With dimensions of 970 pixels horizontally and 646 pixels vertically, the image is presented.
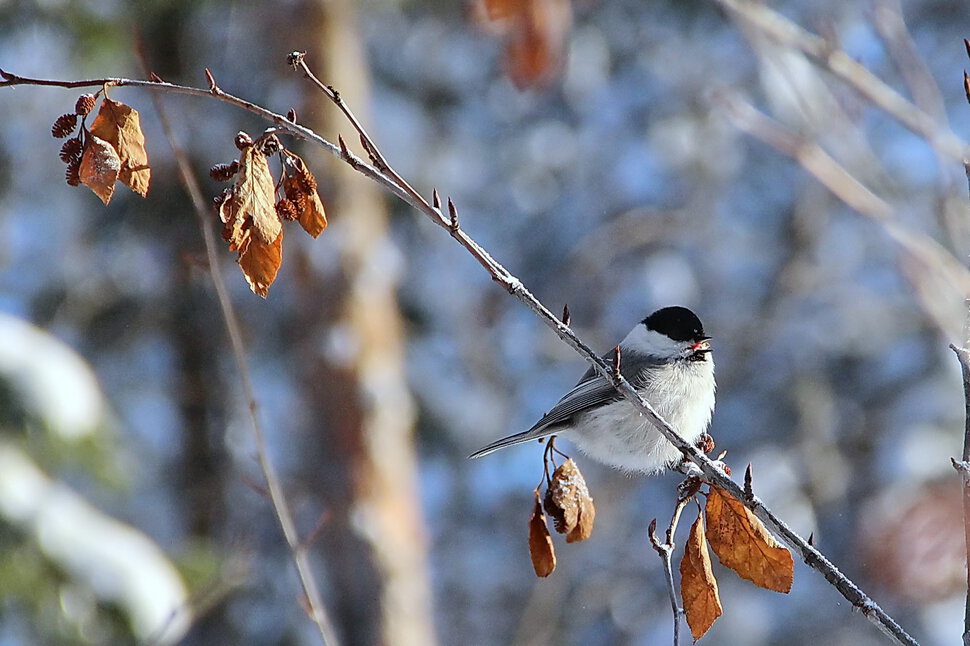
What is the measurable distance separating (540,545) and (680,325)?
148 centimetres

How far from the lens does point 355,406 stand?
5.16 m

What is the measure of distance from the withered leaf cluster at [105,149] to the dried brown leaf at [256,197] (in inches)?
6.2

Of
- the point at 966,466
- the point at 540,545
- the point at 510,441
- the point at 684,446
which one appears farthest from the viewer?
the point at 510,441

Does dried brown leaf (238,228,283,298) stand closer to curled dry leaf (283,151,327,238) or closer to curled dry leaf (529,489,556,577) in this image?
curled dry leaf (283,151,327,238)

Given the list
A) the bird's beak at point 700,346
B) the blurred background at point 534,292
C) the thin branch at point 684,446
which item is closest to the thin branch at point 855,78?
the thin branch at point 684,446

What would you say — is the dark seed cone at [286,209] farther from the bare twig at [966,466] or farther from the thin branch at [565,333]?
the bare twig at [966,466]

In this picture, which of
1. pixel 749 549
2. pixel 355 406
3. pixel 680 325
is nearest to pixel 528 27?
pixel 680 325

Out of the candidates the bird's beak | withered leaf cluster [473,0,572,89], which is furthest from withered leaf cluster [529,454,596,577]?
withered leaf cluster [473,0,572,89]

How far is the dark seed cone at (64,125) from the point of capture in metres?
1.45

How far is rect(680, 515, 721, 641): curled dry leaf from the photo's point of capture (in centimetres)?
162

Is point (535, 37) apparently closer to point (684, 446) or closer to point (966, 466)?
point (684, 446)

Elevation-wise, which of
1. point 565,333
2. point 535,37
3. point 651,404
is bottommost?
point 565,333

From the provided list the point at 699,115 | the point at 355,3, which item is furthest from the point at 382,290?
the point at 699,115

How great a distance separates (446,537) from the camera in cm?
789
